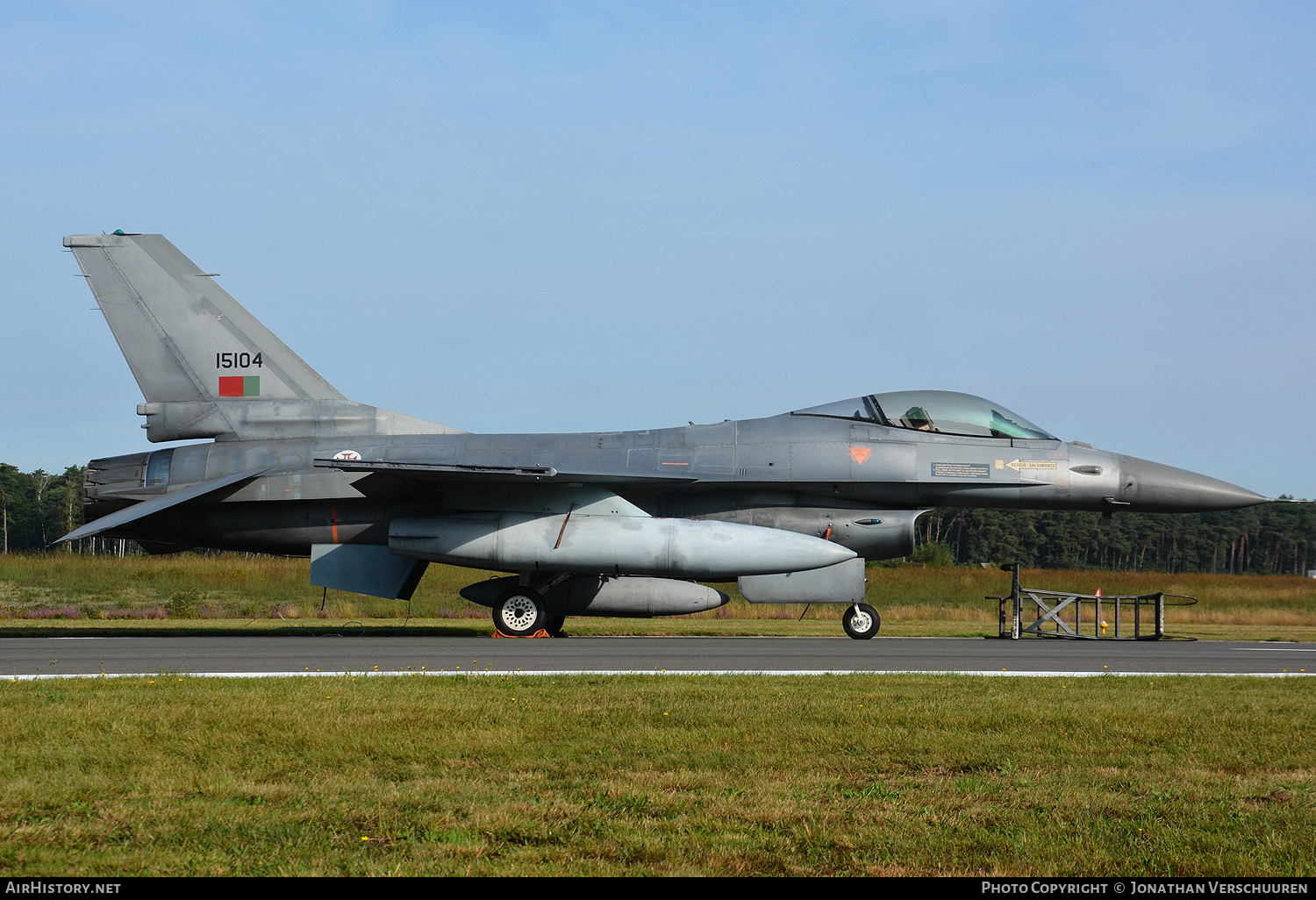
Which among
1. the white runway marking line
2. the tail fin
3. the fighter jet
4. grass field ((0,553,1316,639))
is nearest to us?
the white runway marking line

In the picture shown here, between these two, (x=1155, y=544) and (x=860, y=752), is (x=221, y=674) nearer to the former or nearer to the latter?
(x=860, y=752)

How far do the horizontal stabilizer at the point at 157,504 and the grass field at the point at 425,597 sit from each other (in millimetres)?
7622

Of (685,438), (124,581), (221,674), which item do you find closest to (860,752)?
(221,674)

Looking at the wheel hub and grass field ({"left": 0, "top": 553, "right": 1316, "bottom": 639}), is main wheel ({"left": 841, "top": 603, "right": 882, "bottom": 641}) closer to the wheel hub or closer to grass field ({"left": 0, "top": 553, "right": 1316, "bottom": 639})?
the wheel hub

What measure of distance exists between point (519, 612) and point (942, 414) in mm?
6427

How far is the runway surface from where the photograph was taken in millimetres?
9320

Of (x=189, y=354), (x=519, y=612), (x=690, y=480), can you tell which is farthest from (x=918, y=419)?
(x=189, y=354)

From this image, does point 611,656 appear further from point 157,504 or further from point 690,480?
point 157,504

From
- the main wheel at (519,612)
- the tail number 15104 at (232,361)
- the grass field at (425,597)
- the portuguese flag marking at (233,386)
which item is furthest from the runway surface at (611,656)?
the grass field at (425,597)

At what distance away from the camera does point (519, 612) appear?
46.7 ft

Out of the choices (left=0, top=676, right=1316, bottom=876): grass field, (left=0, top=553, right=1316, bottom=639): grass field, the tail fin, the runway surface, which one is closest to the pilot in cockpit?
the runway surface

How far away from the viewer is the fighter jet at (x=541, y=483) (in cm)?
Answer: 1369

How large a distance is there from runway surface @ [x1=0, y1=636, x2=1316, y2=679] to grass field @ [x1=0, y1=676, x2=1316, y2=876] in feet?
5.80

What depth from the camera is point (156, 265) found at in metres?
15.4
